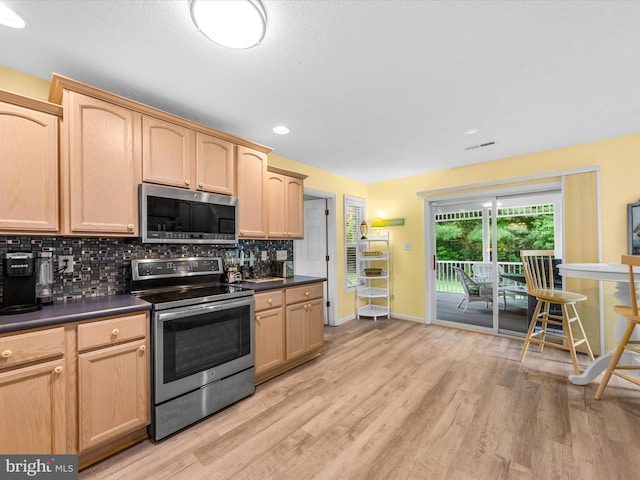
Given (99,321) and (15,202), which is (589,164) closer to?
(99,321)

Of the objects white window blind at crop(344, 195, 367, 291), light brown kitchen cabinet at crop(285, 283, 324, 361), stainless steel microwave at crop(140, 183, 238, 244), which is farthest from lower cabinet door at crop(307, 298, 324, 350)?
white window blind at crop(344, 195, 367, 291)

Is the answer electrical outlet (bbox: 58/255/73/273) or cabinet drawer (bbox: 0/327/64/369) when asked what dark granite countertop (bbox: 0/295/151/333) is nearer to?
cabinet drawer (bbox: 0/327/64/369)

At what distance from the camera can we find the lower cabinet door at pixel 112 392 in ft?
5.06

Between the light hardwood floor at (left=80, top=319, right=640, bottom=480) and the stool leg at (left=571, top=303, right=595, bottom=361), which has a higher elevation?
the stool leg at (left=571, top=303, right=595, bottom=361)

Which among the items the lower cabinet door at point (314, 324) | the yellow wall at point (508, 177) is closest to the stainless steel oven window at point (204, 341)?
the lower cabinet door at point (314, 324)

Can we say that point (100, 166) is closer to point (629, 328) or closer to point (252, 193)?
point (252, 193)

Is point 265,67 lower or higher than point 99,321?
higher

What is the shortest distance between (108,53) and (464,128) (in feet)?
9.75

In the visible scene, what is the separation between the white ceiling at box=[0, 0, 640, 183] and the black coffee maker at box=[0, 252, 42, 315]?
1.27 m

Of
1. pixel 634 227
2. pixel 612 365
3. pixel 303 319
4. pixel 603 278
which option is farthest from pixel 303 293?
pixel 634 227

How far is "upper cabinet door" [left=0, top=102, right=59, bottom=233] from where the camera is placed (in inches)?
60.7

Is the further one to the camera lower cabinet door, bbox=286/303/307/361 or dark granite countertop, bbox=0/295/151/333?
lower cabinet door, bbox=286/303/307/361

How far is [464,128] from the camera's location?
276 centimetres

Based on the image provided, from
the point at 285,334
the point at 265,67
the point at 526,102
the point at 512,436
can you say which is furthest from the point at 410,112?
the point at 512,436
